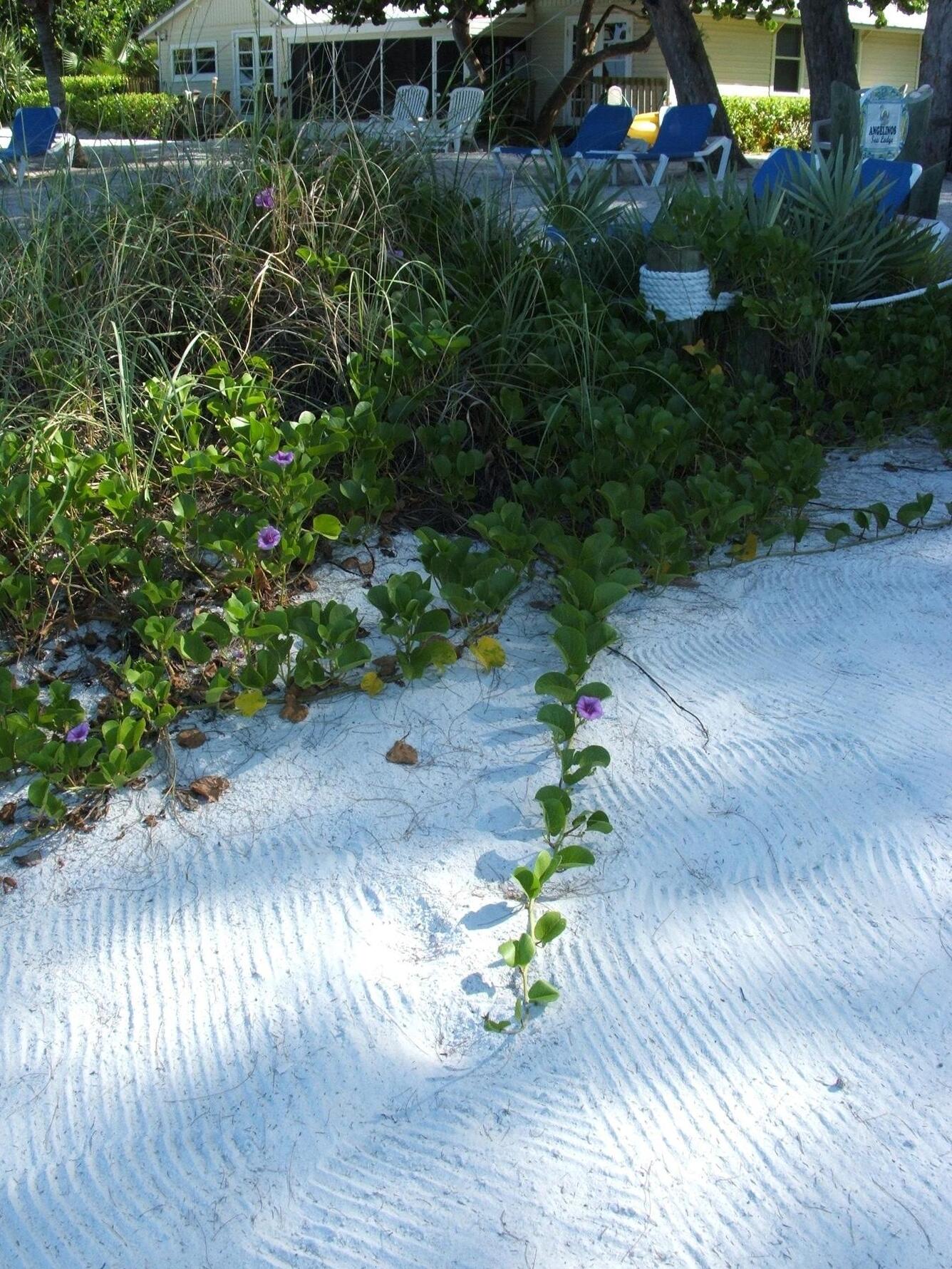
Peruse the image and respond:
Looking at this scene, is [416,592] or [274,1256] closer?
[274,1256]

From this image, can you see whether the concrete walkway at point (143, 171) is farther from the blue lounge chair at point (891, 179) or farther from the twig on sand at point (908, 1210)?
the twig on sand at point (908, 1210)

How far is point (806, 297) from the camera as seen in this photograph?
448 cm

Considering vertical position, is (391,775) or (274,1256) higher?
(391,775)

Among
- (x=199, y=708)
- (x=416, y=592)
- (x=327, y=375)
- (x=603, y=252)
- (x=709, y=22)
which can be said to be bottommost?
(x=199, y=708)

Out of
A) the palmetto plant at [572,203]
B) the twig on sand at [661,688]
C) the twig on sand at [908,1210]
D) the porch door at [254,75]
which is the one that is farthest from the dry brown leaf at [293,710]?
the porch door at [254,75]

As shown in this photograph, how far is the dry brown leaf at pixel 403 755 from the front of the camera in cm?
270

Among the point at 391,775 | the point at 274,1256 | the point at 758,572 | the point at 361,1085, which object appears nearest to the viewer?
the point at 274,1256

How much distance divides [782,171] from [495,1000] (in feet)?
18.3

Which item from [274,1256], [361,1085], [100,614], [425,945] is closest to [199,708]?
[100,614]

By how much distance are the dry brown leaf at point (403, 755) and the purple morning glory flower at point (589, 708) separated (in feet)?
1.31

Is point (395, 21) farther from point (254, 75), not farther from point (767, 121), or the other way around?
point (254, 75)

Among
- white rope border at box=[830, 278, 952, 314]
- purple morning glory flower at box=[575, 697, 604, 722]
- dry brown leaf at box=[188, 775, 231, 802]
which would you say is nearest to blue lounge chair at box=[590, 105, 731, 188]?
white rope border at box=[830, 278, 952, 314]

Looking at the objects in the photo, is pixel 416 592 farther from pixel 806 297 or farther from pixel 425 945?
pixel 806 297

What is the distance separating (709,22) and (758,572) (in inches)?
1010
